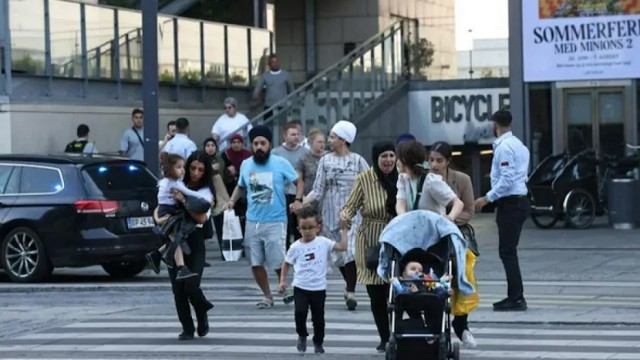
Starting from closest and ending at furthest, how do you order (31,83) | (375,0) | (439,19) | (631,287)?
(631,287), (31,83), (375,0), (439,19)

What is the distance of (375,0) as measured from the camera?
109ft

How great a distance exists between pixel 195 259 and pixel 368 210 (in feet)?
5.54

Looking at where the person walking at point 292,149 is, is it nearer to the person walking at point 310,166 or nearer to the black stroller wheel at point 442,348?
the person walking at point 310,166

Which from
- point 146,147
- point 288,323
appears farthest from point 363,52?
point 288,323

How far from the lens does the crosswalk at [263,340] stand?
11664 mm

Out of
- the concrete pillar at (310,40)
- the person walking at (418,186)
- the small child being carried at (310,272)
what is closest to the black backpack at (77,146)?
the concrete pillar at (310,40)

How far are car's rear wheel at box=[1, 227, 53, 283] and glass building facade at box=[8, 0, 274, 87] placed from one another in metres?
5.96

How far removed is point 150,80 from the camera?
774 inches

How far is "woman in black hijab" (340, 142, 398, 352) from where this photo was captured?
11.5 metres

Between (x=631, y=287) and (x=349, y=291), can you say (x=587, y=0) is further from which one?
(x=349, y=291)

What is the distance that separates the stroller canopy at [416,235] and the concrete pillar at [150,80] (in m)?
9.54

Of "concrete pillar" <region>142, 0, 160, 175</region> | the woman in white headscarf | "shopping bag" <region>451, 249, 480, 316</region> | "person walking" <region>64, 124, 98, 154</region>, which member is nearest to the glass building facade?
"person walking" <region>64, 124, 98, 154</region>

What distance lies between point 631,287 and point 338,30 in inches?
710

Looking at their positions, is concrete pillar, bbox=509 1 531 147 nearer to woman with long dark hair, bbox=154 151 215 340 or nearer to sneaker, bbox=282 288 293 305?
Answer: sneaker, bbox=282 288 293 305
